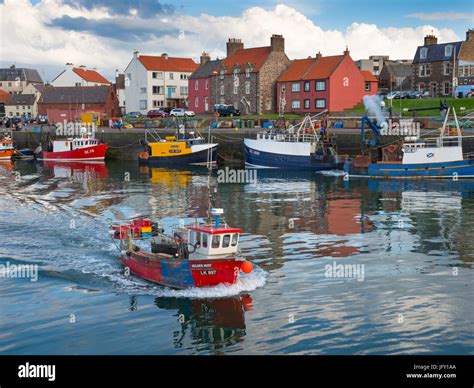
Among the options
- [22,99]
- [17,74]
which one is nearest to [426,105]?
[22,99]

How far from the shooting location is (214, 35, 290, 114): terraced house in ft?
290

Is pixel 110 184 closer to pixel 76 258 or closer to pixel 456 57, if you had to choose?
pixel 76 258

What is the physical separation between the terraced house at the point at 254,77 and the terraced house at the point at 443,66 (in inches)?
764

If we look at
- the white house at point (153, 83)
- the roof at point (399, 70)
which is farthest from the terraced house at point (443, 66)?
the white house at point (153, 83)

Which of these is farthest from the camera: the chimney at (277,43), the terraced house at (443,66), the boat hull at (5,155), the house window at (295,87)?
the chimney at (277,43)

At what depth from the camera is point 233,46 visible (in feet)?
316

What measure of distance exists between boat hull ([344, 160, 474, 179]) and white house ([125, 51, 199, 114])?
6323 centimetres

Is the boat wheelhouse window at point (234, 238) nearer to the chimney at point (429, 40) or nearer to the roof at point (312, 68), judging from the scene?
the roof at point (312, 68)

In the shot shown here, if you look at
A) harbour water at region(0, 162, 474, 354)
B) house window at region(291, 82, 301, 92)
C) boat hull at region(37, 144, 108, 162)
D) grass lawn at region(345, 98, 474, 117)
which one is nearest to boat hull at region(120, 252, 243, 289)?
harbour water at region(0, 162, 474, 354)

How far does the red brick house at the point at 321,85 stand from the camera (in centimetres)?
8238
